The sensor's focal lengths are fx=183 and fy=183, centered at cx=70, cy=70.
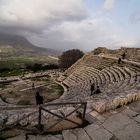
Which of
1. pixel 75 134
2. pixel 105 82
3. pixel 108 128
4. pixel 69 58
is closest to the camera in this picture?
pixel 75 134

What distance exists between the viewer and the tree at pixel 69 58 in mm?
46812

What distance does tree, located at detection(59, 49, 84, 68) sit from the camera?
46812mm

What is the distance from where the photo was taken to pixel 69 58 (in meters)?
47.7

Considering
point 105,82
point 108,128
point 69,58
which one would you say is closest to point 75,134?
point 108,128

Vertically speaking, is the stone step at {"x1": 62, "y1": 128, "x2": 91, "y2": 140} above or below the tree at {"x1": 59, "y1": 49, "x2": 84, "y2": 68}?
above

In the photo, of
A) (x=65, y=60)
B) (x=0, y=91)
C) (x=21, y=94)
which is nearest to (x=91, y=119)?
(x=21, y=94)

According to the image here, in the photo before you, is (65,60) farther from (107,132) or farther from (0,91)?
(107,132)

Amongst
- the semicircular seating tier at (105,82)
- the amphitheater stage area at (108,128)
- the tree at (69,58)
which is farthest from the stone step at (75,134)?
the tree at (69,58)

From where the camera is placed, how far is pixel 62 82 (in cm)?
2772

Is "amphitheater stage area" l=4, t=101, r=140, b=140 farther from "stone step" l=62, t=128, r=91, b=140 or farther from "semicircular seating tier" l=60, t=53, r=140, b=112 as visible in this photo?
"semicircular seating tier" l=60, t=53, r=140, b=112

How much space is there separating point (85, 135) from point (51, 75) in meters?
27.0

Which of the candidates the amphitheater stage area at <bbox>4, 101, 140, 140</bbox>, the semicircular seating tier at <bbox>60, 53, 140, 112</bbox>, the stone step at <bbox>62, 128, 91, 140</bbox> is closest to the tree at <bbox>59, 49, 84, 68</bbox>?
the semicircular seating tier at <bbox>60, 53, 140, 112</bbox>

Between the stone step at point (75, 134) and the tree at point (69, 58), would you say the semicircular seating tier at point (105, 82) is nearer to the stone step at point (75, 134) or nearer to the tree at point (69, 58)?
the stone step at point (75, 134)

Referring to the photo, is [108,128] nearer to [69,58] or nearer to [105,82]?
[105,82]
